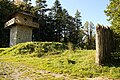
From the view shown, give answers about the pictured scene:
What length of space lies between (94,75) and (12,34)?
29.5 m

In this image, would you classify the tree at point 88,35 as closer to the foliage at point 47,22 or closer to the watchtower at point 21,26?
the foliage at point 47,22

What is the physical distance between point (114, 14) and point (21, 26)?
23.0 meters

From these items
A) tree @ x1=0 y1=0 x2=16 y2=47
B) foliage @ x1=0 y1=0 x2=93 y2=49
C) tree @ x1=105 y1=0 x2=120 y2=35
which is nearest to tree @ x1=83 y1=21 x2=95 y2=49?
foliage @ x1=0 y1=0 x2=93 y2=49

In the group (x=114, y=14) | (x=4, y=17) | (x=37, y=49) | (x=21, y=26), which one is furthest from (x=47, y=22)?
(x=114, y=14)

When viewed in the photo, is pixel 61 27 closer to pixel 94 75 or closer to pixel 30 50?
pixel 30 50

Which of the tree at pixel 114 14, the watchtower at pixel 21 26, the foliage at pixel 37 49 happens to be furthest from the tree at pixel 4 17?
the tree at pixel 114 14

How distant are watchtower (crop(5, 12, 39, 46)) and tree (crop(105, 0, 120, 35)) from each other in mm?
20098

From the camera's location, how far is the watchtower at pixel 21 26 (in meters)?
38.6

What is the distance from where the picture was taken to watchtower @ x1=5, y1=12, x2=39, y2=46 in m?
38.6

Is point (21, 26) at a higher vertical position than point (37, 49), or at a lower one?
higher

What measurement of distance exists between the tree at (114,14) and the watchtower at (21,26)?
65.9 ft

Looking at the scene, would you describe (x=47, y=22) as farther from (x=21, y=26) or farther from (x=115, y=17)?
(x=115, y=17)

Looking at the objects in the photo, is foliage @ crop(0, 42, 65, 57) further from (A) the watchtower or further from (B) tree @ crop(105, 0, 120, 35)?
(A) the watchtower

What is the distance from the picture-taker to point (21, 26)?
40.0m
